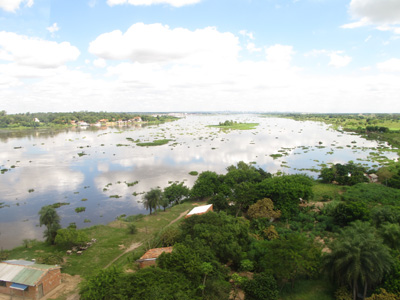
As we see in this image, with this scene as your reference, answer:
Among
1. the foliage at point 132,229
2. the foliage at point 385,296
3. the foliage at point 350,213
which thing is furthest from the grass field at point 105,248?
the foliage at point 350,213

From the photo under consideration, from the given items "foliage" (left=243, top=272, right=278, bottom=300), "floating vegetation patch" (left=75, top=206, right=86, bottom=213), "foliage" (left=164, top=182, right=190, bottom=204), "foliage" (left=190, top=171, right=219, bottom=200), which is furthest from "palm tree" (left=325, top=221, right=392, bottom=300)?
"floating vegetation patch" (left=75, top=206, right=86, bottom=213)

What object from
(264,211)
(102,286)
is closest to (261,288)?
(102,286)

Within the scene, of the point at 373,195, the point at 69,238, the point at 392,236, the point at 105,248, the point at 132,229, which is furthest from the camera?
the point at 373,195

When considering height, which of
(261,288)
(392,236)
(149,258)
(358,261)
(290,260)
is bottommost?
(149,258)

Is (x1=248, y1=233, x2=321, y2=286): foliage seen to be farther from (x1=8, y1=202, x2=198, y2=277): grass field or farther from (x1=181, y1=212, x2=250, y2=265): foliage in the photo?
(x1=8, y1=202, x2=198, y2=277): grass field

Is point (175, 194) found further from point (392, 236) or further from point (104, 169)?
point (392, 236)

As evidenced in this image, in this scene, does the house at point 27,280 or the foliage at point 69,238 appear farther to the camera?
the foliage at point 69,238

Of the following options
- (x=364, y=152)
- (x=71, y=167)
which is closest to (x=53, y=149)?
(x=71, y=167)

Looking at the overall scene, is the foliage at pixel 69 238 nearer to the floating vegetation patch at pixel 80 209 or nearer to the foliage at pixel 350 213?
the floating vegetation patch at pixel 80 209
